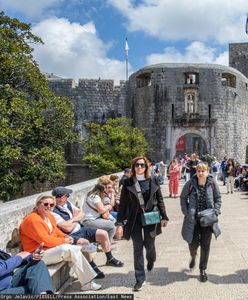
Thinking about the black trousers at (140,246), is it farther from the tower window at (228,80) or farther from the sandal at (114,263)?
the tower window at (228,80)

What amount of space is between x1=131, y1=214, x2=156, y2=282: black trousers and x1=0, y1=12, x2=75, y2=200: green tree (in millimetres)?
7522

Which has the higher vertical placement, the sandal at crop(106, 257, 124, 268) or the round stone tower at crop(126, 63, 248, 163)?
the round stone tower at crop(126, 63, 248, 163)

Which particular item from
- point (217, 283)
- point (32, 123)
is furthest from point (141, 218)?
point (32, 123)

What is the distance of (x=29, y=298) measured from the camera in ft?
7.63

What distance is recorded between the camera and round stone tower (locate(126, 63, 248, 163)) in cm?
2628

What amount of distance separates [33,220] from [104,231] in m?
1.45

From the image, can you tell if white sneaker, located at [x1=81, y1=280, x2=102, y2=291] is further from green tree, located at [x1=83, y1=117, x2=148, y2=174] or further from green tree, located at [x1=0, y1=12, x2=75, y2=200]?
green tree, located at [x1=83, y1=117, x2=148, y2=174]

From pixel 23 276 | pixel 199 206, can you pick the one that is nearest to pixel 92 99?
pixel 199 206

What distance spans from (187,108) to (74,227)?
Result: 870 inches

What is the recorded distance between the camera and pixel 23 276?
3754mm

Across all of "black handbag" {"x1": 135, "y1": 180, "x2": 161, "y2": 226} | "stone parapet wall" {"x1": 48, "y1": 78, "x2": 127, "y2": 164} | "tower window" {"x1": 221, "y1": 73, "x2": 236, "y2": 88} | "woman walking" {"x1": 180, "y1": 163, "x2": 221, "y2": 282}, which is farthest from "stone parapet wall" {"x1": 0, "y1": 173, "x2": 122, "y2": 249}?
"tower window" {"x1": 221, "y1": 73, "x2": 236, "y2": 88}

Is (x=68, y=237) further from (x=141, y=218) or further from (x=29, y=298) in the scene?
(x=29, y=298)

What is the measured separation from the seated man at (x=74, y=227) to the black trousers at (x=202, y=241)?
1.10 meters

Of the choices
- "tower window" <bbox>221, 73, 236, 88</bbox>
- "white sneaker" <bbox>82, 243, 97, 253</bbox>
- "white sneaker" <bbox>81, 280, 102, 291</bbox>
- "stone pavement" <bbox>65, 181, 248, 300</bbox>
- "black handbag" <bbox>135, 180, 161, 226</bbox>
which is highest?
"tower window" <bbox>221, 73, 236, 88</bbox>
